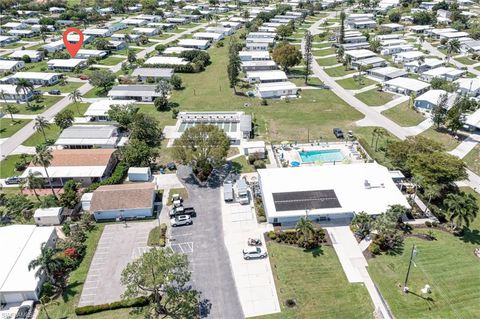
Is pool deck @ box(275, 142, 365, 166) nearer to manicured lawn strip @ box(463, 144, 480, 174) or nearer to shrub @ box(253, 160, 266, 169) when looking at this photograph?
shrub @ box(253, 160, 266, 169)

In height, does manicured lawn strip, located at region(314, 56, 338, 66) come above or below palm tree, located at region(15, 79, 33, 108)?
below

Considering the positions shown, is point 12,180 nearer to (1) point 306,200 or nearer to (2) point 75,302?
(2) point 75,302

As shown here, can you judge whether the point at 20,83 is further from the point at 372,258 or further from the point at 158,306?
the point at 372,258

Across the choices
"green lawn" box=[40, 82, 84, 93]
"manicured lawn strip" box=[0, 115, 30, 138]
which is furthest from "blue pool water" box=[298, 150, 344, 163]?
"green lawn" box=[40, 82, 84, 93]

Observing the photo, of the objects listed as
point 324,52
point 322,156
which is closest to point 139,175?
point 322,156

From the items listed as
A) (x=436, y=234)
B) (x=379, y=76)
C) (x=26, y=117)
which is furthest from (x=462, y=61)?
(x=26, y=117)
